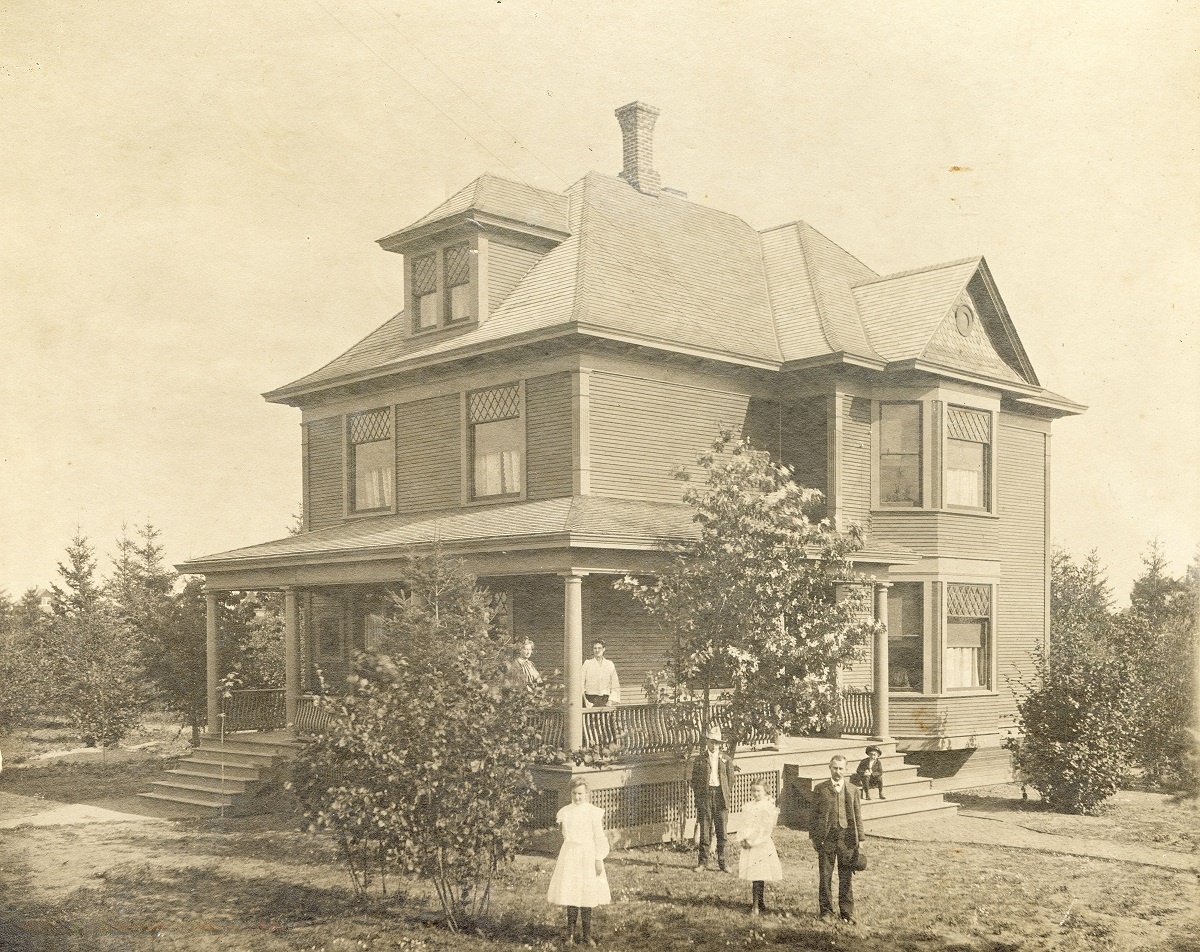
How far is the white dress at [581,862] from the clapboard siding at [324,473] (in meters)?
13.2

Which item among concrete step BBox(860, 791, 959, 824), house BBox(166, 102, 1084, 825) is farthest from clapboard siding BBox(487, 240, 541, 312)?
concrete step BBox(860, 791, 959, 824)

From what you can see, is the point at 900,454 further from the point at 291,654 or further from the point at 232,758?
the point at 232,758

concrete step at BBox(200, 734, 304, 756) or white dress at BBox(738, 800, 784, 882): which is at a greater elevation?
white dress at BBox(738, 800, 784, 882)

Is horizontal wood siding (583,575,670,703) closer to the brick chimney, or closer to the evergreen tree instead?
the brick chimney

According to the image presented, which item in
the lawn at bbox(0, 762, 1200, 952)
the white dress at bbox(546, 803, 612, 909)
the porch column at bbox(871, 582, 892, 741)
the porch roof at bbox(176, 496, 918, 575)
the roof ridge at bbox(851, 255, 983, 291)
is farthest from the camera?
the roof ridge at bbox(851, 255, 983, 291)

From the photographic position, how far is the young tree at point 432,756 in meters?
11.4

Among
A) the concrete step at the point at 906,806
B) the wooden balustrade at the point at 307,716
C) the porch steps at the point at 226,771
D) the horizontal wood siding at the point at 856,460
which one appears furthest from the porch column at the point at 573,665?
the horizontal wood siding at the point at 856,460

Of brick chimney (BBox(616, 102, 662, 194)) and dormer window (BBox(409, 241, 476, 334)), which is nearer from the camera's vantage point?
dormer window (BBox(409, 241, 476, 334))

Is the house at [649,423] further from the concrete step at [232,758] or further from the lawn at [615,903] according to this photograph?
the lawn at [615,903]

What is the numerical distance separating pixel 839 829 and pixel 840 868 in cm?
44

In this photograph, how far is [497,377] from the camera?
20234 mm

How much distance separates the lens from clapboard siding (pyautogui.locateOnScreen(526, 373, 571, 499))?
1909 cm

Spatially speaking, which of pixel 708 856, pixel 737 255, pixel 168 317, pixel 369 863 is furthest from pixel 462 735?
pixel 737 255

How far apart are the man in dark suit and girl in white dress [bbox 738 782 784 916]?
0.47 m
